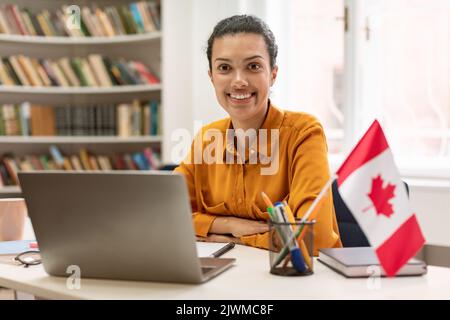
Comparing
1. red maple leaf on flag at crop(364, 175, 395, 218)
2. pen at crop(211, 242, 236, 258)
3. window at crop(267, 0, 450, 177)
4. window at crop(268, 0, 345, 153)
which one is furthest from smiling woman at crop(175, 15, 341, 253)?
window at crop(268, 0, 345, 153)

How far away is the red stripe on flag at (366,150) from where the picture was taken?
1119mm

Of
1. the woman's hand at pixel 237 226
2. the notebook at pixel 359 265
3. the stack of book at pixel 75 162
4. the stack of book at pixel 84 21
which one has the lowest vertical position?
the stack of book at pixel 75 162

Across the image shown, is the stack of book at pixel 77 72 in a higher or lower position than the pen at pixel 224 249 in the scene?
higher

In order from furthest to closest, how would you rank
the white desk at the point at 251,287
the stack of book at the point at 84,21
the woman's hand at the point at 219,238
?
the stack of book at the point at 84,21 → the woman's hand at the point at 219,238 → the white desk at the point at 251,287

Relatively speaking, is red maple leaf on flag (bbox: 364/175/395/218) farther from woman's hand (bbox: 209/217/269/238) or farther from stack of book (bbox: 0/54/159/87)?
stack of book (bbox: 0/54/159/87)

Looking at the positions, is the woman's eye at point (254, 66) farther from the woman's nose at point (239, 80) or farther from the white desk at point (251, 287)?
the white desk at point (251, 287)

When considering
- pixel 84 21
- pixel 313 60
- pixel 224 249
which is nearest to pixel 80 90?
pixel 84 21

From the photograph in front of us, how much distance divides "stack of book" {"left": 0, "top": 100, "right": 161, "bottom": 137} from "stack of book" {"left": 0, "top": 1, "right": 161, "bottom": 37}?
0.48 meters

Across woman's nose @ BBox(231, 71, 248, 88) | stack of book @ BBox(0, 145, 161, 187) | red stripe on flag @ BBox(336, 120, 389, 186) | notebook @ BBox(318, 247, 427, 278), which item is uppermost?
woman's nose @ BBox(231, 71, 248, 88)

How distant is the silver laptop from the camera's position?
104 cm

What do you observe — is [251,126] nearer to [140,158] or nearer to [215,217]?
[215,217]

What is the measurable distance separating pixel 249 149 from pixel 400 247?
721 millimetres

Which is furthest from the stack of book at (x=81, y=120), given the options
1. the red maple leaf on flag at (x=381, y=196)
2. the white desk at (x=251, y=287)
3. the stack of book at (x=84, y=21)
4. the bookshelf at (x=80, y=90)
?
the red maple leaf on flag at (x=381, y=196)
